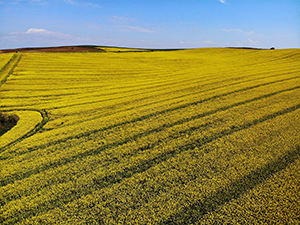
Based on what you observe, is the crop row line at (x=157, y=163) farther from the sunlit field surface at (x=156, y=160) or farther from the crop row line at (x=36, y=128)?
the crop row line at (x=36, y=128)

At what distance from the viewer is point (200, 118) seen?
8.27 metres

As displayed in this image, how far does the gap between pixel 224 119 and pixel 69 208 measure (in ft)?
21.8

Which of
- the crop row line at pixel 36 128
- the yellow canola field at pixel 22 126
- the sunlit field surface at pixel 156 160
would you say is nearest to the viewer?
the sunlit field surface at pixel 156 160

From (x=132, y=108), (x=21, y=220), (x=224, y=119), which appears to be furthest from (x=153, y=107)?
(x=21, y=220)

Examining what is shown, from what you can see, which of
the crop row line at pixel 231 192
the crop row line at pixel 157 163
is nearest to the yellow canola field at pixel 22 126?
the crop row line at pixel 157 163

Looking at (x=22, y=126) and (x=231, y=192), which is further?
(x=22, y=126)

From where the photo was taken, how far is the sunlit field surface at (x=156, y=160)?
4145 mm

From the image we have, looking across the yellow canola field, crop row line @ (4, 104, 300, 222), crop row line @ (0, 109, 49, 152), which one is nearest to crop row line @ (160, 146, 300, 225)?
crop row line @ (4, 104, 300, 222)

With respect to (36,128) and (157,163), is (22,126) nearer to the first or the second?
(36,128)

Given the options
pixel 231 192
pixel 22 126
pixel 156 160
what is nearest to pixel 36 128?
pixel 22 126

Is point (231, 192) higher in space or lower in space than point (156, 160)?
lower

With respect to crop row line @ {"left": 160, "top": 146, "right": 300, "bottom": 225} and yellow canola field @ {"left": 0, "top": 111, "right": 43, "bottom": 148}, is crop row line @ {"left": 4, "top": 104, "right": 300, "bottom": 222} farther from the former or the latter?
yellow canola field @ {"left": 0, "top": 111, "right": 43, "bottom": 148}

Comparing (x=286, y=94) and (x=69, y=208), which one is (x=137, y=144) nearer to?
(x=69, y=208)

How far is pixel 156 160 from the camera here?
5.69 metres
